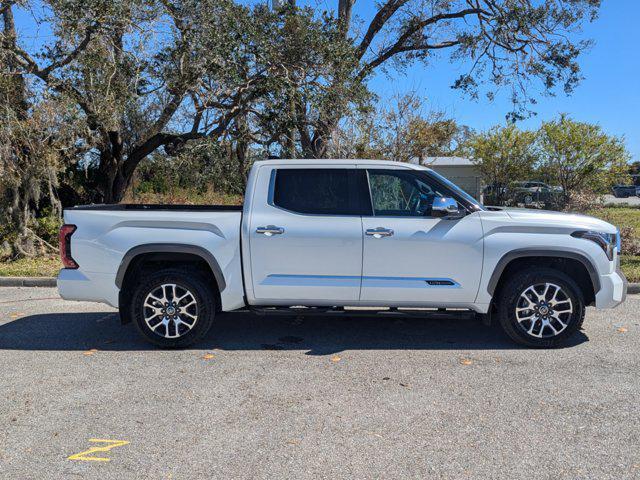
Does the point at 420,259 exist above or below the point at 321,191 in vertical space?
below

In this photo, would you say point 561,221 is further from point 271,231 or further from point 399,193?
point 271,231

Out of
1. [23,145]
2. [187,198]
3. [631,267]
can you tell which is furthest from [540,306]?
[187,198]

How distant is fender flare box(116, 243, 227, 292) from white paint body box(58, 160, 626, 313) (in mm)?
41

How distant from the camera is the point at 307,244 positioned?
211 inches

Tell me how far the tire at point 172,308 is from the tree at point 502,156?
40.7 feet

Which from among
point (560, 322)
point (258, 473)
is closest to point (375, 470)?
point (258, 473)

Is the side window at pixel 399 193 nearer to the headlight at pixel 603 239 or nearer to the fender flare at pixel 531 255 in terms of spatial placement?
the fender flare at pixel 531 255

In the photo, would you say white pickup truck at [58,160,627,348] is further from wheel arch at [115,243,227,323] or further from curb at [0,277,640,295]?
curb at [0,277,640,295]

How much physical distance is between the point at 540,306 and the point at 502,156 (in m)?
11.8

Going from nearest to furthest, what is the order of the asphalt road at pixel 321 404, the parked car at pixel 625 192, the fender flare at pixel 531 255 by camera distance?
1. the asphalt road at pixel 321 404
2. the fender flare at pixel 531 255
3. the parked car at pixel 625 192

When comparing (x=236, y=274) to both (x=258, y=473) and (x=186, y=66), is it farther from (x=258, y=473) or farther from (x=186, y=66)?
(x=186, y=66)

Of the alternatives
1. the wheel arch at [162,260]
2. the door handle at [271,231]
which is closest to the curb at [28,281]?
the wheel arch at [162,260]

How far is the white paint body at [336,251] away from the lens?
210 inches

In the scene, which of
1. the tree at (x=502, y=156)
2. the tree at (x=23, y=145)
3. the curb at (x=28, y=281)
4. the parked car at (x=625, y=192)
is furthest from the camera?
the parked car at (x=625, y=192)
